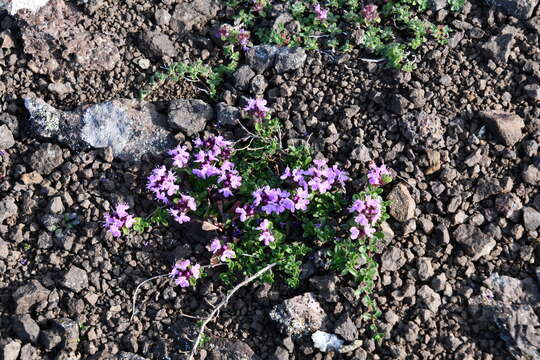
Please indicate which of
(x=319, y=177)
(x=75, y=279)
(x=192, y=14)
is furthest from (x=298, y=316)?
(x=192, y=14)

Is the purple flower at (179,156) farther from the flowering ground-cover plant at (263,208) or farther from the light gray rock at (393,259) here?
the light gray rock at (393,259)

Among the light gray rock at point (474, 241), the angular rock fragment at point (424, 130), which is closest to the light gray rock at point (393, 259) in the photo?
the light gray rock at point (474, 241)

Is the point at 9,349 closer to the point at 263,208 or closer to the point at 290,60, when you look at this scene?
the point at 263,208

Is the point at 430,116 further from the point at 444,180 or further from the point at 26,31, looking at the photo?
the point at 26,31

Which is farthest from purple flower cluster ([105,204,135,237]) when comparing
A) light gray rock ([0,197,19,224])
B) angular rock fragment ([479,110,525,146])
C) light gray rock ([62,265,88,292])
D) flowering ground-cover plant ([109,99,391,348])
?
angular rock fragment ([479,110,525,146])

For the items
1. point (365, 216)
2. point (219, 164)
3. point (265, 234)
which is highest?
point (219, 164)

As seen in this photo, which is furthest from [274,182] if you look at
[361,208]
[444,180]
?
[444,180]
